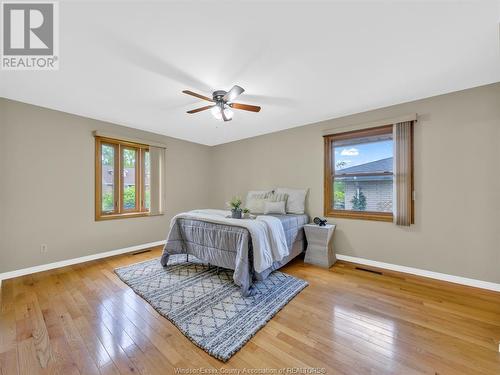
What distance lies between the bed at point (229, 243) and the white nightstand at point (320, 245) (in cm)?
17

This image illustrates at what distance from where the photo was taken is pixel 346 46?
1.75m

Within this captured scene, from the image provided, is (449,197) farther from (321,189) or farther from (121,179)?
(121,179)

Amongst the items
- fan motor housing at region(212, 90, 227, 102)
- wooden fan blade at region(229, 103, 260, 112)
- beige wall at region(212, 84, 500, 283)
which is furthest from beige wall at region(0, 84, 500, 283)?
fan motor housing at region(212, 90, 227, 102)

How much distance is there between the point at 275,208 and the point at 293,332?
2128 mm

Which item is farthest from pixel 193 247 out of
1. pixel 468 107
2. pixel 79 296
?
pixel 468 107

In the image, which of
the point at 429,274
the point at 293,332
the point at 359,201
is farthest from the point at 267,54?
the point at 429,274

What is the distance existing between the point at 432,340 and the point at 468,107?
2.66 metres

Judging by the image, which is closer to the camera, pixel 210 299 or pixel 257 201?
pixel 210 299

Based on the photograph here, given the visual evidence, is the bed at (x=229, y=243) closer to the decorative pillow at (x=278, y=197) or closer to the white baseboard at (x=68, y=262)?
the decorative pillow at (x=278, y=197)

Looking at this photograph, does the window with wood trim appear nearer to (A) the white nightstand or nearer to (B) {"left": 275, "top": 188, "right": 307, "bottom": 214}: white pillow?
(B) {"left": 275, "top": 188, "right": 307, "bottom": 214}: white pillow

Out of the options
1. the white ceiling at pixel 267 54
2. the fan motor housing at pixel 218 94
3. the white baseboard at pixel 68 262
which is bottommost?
the white baseboard at pixel 68 262

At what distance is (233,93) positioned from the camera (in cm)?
216

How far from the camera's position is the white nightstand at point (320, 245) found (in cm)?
314

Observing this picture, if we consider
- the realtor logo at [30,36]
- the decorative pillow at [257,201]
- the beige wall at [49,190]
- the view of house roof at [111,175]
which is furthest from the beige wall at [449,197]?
the beige wall at [49,190]
